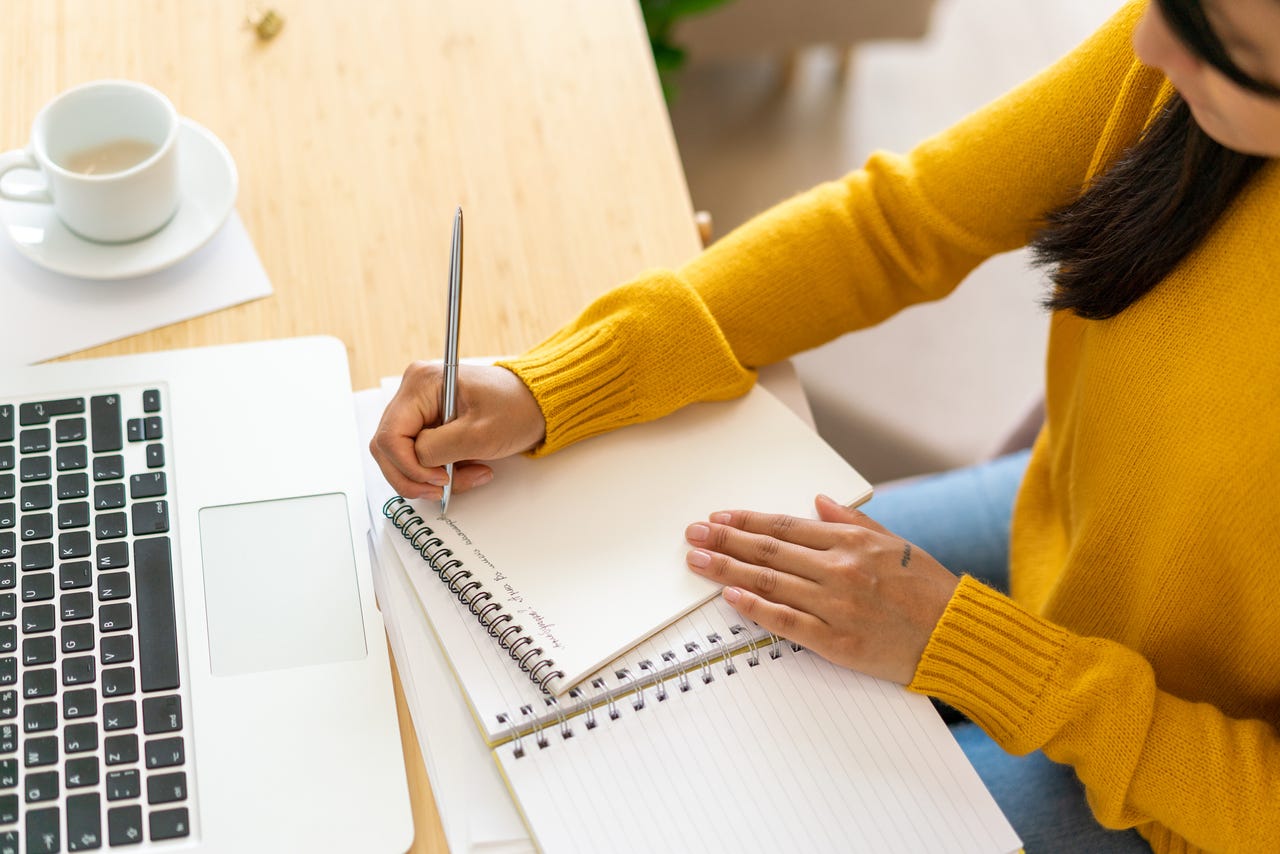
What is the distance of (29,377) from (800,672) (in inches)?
21.8

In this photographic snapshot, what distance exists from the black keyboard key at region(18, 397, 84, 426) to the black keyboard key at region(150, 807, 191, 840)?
28 cm

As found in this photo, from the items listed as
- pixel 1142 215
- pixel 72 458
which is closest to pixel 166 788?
pixel 72 458

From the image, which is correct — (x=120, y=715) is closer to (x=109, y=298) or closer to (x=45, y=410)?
(x=45, y=410)

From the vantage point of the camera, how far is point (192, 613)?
0.71 meters

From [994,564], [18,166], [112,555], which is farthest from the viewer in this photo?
[994,564]

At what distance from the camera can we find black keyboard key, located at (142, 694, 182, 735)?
2.18 ft

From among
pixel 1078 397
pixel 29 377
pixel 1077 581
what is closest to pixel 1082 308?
pixel 1078 397

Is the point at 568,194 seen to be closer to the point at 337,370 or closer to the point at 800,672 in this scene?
the point at 337,370

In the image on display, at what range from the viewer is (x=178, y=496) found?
0.76m

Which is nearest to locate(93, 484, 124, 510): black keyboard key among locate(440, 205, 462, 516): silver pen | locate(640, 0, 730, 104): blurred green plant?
locate(440, 205, 462, 516): silver pen

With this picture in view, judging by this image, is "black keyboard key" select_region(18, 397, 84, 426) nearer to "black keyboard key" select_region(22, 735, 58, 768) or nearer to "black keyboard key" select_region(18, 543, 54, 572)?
"black keyboard key" select_region(18, 543, 54, 572)

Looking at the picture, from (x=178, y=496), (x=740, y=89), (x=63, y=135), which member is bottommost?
(x=740, y=89)

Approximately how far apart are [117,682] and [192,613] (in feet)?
0.19

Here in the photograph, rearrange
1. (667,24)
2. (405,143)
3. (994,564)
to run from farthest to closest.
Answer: (667,24)
(994,564)
(405,143)
